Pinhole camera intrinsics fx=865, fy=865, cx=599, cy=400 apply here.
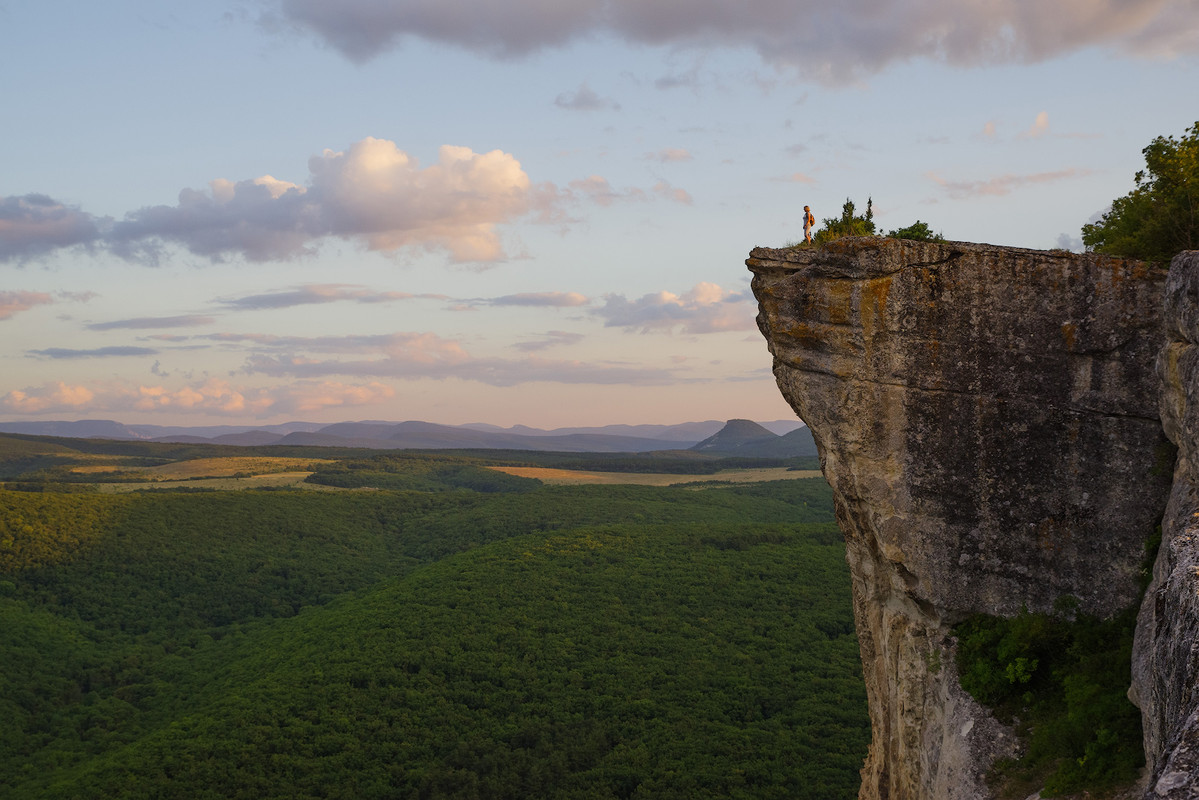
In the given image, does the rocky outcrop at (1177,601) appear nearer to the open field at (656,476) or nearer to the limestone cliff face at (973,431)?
the limestone cliff face at (973,431)

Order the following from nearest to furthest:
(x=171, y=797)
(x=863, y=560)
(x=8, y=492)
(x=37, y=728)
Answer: (x=863, y=560)
(x=171, y=797)
(x=37, y=728)
(x=8, y=492)

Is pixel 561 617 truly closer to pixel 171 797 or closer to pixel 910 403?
pixel 171 797

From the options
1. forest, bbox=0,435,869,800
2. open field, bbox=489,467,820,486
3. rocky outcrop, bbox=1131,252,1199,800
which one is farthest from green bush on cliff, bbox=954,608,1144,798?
open field, bbox=489,467,820,486

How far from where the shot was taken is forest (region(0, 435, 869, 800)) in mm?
47281

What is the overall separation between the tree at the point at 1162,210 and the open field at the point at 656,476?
13285 centimetres

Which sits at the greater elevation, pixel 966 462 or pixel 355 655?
pixel 966 462

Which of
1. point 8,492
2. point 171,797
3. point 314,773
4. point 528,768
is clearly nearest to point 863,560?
point 528,768

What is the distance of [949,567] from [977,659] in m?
1.70

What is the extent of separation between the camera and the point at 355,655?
A: 61.9 m

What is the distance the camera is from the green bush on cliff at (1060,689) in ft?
40.9

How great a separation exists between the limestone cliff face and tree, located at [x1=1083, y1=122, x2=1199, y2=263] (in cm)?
177

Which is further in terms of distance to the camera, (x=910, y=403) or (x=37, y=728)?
(x=37, y=728)

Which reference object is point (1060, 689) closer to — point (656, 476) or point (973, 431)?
point (973, 431)

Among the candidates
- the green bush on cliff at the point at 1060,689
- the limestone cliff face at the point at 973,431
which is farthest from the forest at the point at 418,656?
the green bush on cliff at the point at 1060,689
